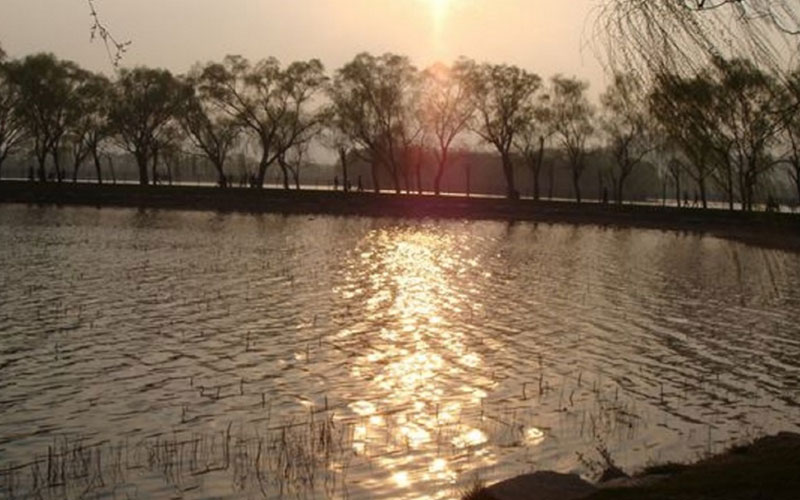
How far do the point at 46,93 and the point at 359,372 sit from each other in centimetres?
7750

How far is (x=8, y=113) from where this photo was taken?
297ft

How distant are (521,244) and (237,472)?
149ft

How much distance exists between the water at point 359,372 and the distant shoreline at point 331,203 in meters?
45.4

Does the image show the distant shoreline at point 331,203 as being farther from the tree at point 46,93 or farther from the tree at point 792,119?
the tree at point 792,119

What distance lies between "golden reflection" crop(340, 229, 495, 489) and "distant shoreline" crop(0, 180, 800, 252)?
51566mm

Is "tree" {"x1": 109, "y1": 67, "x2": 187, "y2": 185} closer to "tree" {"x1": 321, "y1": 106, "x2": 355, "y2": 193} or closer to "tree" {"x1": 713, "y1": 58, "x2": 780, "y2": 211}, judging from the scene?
"tree" {"x1": 321, "y1": 106, "x2": 355, "y2": 193}

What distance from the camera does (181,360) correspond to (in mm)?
18703

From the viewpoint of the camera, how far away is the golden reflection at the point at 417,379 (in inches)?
516

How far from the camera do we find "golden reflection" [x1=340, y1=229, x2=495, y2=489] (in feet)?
43.0

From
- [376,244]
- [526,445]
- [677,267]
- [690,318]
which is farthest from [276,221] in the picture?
[526,445]

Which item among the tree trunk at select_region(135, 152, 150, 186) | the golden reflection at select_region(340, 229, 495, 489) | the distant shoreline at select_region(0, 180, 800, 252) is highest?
the tree trunk at select_region(135, 152, 150, 186)

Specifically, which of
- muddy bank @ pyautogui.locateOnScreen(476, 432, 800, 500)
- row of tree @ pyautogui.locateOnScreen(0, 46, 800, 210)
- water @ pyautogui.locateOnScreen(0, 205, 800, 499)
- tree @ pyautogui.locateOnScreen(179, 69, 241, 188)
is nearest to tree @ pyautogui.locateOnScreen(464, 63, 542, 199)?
row of tree @ pyautogui.locateOnScreen(0, 46, 800, 210)

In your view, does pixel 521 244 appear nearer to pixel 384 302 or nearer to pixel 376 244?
pixel 376 244

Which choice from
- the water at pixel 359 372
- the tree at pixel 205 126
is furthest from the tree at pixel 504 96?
the water at pixel 359 372
